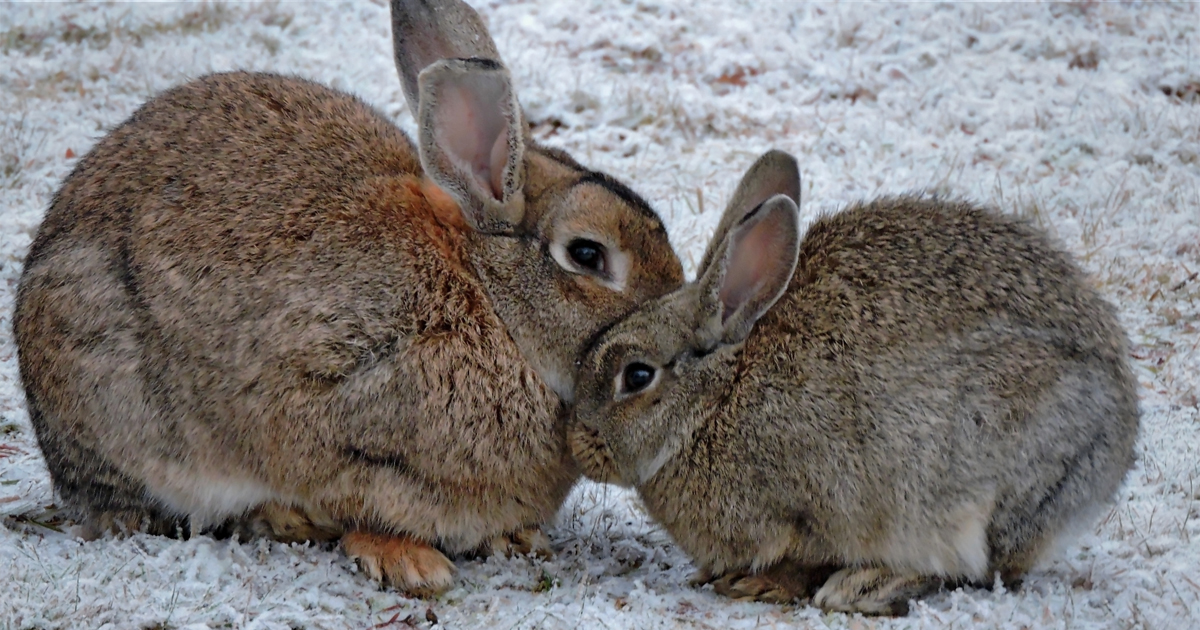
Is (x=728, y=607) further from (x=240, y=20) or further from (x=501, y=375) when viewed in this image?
(x=240, y=20)

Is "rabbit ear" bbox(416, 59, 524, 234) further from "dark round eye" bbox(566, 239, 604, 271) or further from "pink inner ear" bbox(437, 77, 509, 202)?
"dark round eye" bbox(566, 239, 604, 271)

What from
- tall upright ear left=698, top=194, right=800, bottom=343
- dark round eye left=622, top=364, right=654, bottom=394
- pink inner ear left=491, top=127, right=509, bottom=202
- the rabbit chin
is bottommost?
the rabbit chin

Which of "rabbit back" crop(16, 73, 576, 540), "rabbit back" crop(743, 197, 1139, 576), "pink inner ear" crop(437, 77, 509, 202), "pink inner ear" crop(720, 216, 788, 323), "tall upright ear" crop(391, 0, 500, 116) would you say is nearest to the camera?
"rabbit back" crop(743, 197, 1139, 576)

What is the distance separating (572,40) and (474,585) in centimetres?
671

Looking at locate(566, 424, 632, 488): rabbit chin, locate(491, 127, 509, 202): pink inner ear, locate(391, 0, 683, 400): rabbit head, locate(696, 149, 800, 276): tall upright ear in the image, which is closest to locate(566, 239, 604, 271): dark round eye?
locate(391, 0, 683, 400): rabbit head

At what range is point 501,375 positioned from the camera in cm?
462

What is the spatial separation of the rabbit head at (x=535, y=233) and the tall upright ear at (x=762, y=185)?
11.6 inches

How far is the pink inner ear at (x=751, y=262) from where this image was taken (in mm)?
4543

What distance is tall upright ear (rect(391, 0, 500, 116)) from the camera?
524 cm

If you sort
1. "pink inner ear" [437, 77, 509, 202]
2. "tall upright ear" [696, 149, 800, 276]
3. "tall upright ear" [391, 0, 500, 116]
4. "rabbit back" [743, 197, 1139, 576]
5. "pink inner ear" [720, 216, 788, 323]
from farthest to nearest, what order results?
1. "tall upright ear" [391, 0, 500, 116]
2. "tall upright ear" [696, 149, 800, 276]
3. "pink inner ear" [437, 77, 509, 202]
4. "pink inner ear" [720, 216, 788, 323]
5. "rabbit back" [743, 197, 1139, 576]

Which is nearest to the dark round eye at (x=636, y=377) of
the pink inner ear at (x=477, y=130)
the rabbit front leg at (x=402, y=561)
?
the pink inner ear at (x=477, y=130)

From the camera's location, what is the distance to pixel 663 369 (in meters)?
4.73

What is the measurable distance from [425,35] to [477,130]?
0.80 metres

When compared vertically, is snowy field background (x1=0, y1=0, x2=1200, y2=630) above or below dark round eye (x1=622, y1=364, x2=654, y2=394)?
below
